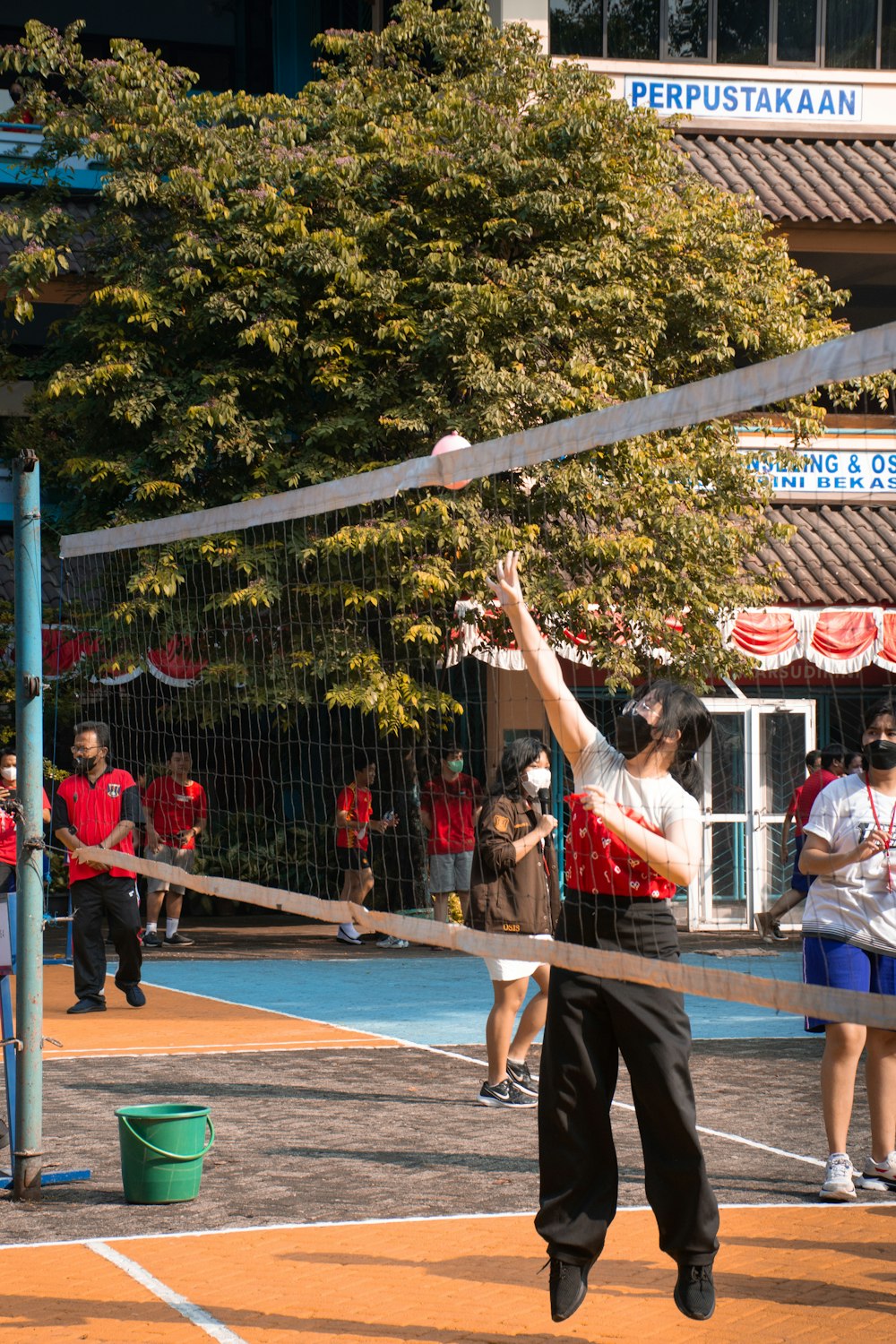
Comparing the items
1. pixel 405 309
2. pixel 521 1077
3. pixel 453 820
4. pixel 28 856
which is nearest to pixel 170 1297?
pixel 28 856

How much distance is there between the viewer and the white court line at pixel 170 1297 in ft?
17.6

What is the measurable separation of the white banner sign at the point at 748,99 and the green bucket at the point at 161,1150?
57.7 feet

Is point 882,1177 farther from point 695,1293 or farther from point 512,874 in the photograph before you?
point 695,1293

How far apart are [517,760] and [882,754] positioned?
2.16 meters

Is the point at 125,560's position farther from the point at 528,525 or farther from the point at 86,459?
the point at 528,525

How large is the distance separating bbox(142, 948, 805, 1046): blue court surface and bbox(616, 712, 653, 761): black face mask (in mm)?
6094

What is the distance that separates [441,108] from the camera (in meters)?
16.7

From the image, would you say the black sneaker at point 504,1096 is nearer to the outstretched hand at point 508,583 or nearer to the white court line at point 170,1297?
the white court line at point 170,1297

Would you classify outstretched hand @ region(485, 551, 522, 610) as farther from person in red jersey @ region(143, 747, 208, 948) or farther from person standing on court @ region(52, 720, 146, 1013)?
person in red jersey @ region(143, 747, 208, 948)


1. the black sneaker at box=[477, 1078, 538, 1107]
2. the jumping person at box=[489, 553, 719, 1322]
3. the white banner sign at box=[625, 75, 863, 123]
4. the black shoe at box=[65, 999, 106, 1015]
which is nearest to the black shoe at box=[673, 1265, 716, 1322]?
the jumping person at box=[489, 553, 719, 1322]

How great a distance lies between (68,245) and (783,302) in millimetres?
7593

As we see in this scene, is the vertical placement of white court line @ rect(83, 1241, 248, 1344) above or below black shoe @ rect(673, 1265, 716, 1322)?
below

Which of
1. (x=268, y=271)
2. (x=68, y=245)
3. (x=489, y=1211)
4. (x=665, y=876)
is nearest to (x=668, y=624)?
(x=268, y=271)

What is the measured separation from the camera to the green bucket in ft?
22.6
